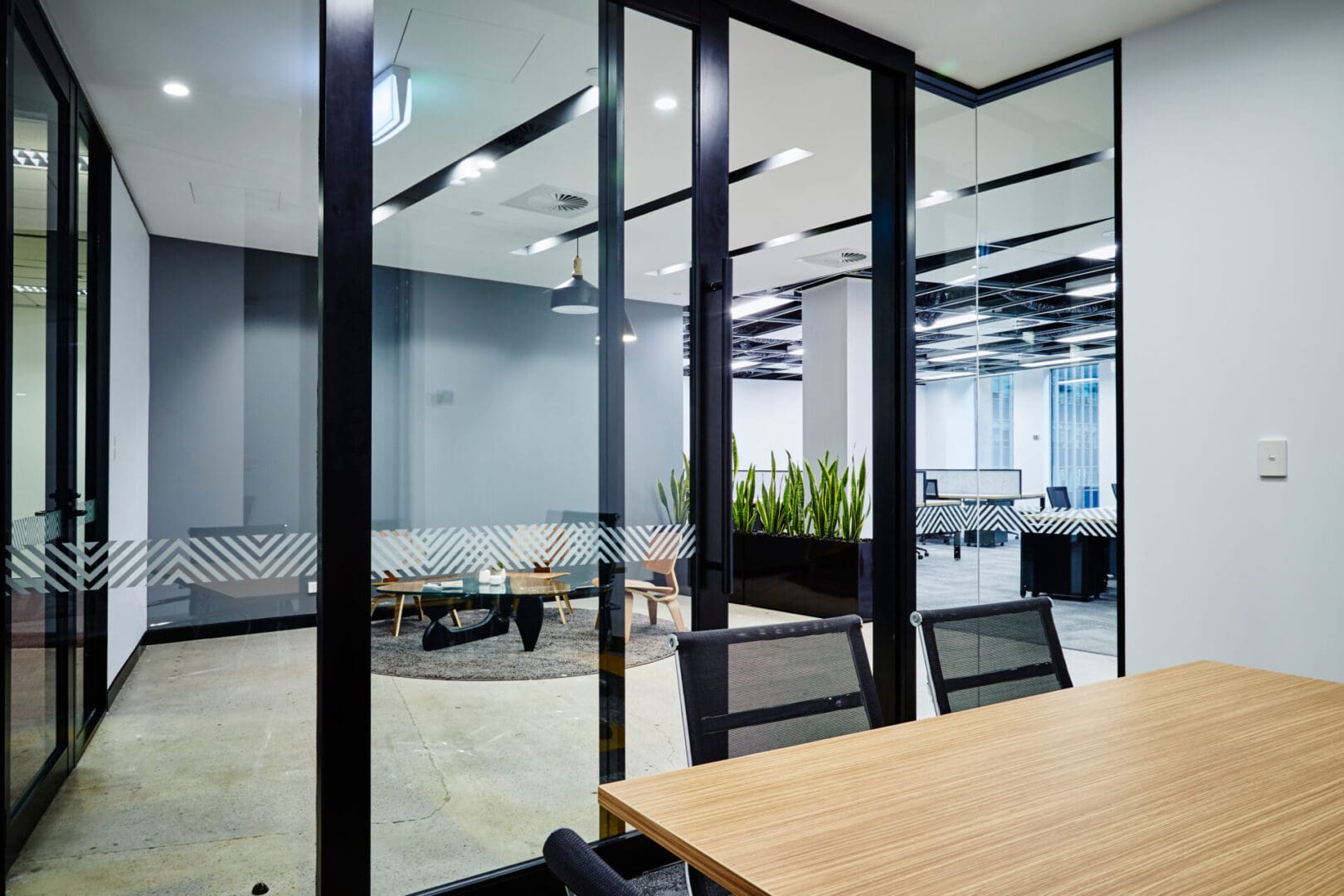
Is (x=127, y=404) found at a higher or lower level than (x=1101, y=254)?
lower

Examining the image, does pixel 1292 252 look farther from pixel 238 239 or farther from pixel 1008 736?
pixel 238 239

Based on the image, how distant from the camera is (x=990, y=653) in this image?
1.78 metres

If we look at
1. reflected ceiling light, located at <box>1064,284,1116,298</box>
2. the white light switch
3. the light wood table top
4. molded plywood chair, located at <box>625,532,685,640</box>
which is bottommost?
the light wood table top

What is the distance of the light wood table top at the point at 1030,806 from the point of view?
92 centimetres

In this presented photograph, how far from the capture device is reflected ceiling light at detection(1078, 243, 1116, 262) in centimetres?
320

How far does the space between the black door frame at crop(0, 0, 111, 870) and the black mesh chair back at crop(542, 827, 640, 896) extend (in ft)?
4.71

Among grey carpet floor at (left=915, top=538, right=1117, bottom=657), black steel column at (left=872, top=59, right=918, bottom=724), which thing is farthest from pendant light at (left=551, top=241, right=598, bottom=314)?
grey carpet floor at (left=915, top=538, right=1117, bottom=657)

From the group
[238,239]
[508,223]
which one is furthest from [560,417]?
[238,239]

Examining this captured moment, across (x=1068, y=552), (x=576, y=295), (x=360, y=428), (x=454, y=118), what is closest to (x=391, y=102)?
(x=454, y=118)

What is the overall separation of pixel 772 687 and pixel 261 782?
117 centimetres

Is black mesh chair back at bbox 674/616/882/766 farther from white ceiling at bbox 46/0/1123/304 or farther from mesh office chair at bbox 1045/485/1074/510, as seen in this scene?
mesh office chair at bbox 1045/485/1074/510

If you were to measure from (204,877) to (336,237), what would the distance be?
1411 millimetres

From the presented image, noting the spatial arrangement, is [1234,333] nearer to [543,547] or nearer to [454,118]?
[543,547]

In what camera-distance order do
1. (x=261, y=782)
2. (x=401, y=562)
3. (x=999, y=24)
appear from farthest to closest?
(x=999, y=24)
(x=401, y=562)
(x=261, y=782)
